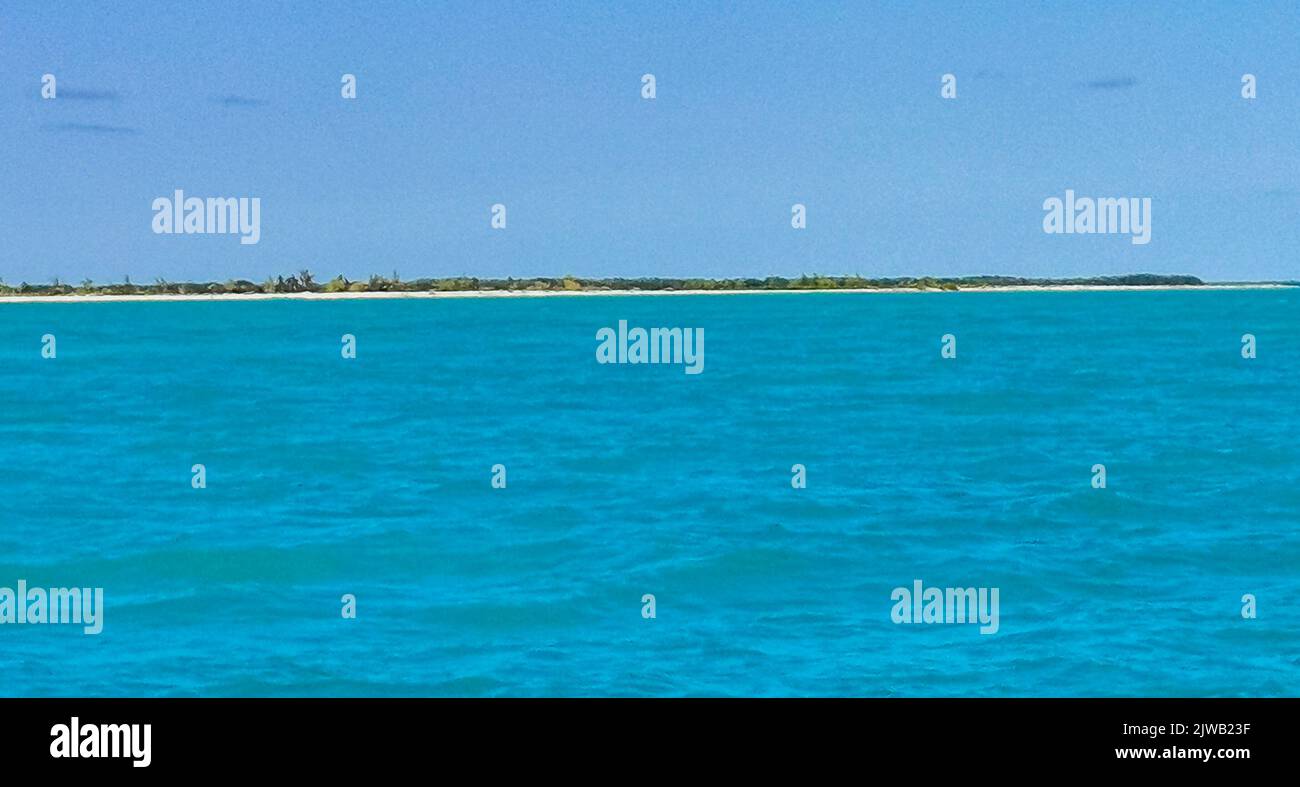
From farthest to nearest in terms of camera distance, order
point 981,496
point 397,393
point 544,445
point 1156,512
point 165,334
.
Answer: point 165,334
point 397,393
point 544,445
point 981,496
point 1156,512

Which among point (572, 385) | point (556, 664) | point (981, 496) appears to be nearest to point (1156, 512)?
point (981, 496)

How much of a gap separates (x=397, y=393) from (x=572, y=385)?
24.5 feet

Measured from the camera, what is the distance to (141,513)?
29.8m

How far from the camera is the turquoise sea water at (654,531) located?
16766mm

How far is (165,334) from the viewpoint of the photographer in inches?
4601

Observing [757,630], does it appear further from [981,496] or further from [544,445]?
[544,445]

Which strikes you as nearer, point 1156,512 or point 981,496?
point 1156,512

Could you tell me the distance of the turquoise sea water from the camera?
16766 millimetres

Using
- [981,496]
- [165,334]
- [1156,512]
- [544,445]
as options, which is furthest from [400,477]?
[165,334]

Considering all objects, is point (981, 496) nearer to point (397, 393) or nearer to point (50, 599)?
point (50, 599)

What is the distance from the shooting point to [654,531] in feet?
88.7

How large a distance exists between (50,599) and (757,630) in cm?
1059
